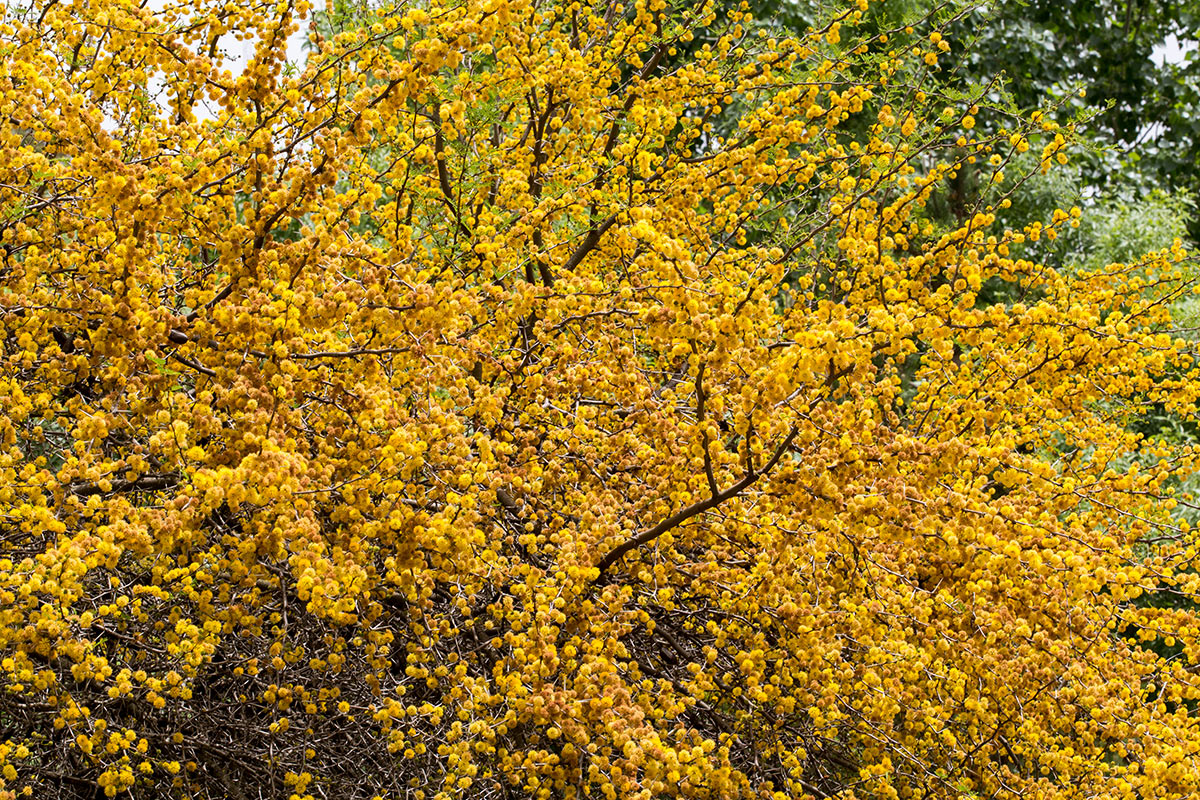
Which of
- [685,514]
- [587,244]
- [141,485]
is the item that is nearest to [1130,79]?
[587,244]

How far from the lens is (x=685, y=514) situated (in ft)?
11.6

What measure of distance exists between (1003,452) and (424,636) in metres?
1.88

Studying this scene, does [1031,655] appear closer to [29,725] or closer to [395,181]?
[395,181]

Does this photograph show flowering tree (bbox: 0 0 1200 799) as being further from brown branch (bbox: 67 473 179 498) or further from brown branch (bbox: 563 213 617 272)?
brown branch (bbox: 563 213 617 272)

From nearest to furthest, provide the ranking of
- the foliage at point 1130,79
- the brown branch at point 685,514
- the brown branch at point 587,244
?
the brown branch at point 685,514 < the brown branch at point 587,244 < the foliage at point 1130,79

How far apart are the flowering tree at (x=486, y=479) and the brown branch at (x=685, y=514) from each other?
4 cm

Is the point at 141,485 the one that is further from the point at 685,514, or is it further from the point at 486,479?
the point at 685,514

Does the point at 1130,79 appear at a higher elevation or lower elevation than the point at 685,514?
higher

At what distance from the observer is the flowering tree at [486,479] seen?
123 inches

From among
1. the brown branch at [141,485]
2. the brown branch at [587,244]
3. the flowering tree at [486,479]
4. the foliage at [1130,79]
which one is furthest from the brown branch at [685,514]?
the foliage at [1130,79]

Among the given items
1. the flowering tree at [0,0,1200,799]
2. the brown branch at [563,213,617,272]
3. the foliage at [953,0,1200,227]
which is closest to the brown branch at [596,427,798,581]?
the flowering tree at [0,0,1200,799]

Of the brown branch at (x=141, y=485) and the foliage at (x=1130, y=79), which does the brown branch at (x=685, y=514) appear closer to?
the brown branch at (x=141, y=485)

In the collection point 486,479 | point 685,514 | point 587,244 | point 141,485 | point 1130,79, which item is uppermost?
point 1130,79

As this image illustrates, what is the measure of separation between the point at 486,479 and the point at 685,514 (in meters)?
0.63
